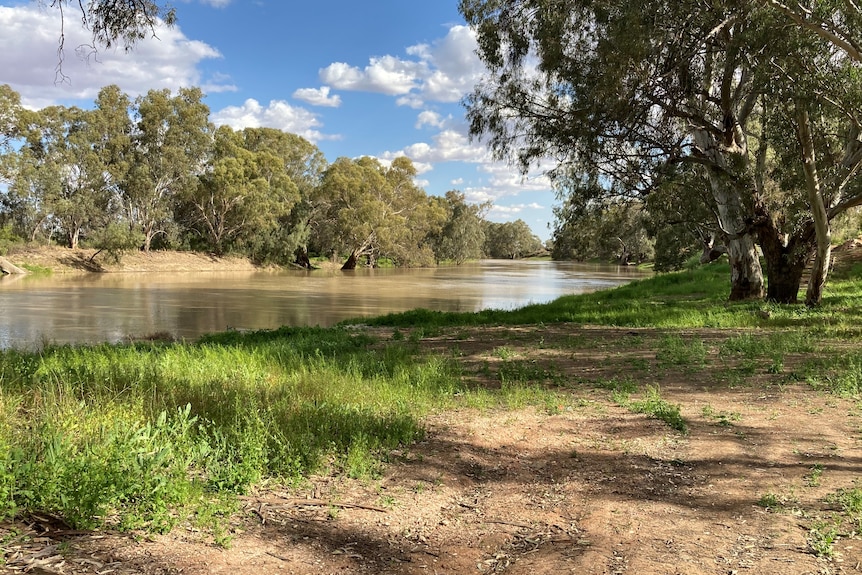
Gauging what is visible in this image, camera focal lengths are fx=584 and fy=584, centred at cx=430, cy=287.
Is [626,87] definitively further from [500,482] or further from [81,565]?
[81,565]

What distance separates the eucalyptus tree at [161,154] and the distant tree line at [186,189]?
0.27 feet

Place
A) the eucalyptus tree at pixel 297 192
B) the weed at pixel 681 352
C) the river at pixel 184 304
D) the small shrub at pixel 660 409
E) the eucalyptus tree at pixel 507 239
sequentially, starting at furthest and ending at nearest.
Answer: the eucalyptus tree at pixel 507 239 → the eucalyptus tree at pixel 297 192 → the river at pixel 184 304 → the weed at pixel 681 352 → the small shrub at pixel 660 409

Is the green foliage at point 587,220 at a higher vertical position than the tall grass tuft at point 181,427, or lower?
higher

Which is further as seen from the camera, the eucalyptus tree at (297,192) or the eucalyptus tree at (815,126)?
the eucalyptus tree at (297,192)

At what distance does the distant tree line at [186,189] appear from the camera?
37.9 meters

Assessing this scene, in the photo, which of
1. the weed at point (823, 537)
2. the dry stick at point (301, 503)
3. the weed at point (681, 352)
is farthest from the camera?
the weed at point (681, 352)

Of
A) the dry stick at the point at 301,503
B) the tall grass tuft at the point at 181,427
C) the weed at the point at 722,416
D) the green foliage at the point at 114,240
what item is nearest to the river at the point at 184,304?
the green foliage at the point at 114,240

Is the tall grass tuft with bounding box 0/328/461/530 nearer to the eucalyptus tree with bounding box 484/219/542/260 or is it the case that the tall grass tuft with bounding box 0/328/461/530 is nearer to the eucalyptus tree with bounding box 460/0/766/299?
the eucalyptus tree with bounding box 460/0/766/299

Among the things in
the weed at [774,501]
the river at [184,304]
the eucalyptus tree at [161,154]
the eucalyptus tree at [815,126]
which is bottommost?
the river at [184,304]

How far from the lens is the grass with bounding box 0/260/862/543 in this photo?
9.56 feet

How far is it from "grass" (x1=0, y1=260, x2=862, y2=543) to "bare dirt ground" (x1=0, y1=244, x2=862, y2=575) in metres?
0.17

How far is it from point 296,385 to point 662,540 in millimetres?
3760

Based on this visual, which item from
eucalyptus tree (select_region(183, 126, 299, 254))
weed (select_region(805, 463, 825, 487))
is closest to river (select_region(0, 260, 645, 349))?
weed (select_region(805, 463, 825, 487))

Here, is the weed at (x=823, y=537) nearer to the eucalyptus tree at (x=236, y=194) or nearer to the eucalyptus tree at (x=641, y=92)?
the eucalyptus tree at (x=641, y=92)
